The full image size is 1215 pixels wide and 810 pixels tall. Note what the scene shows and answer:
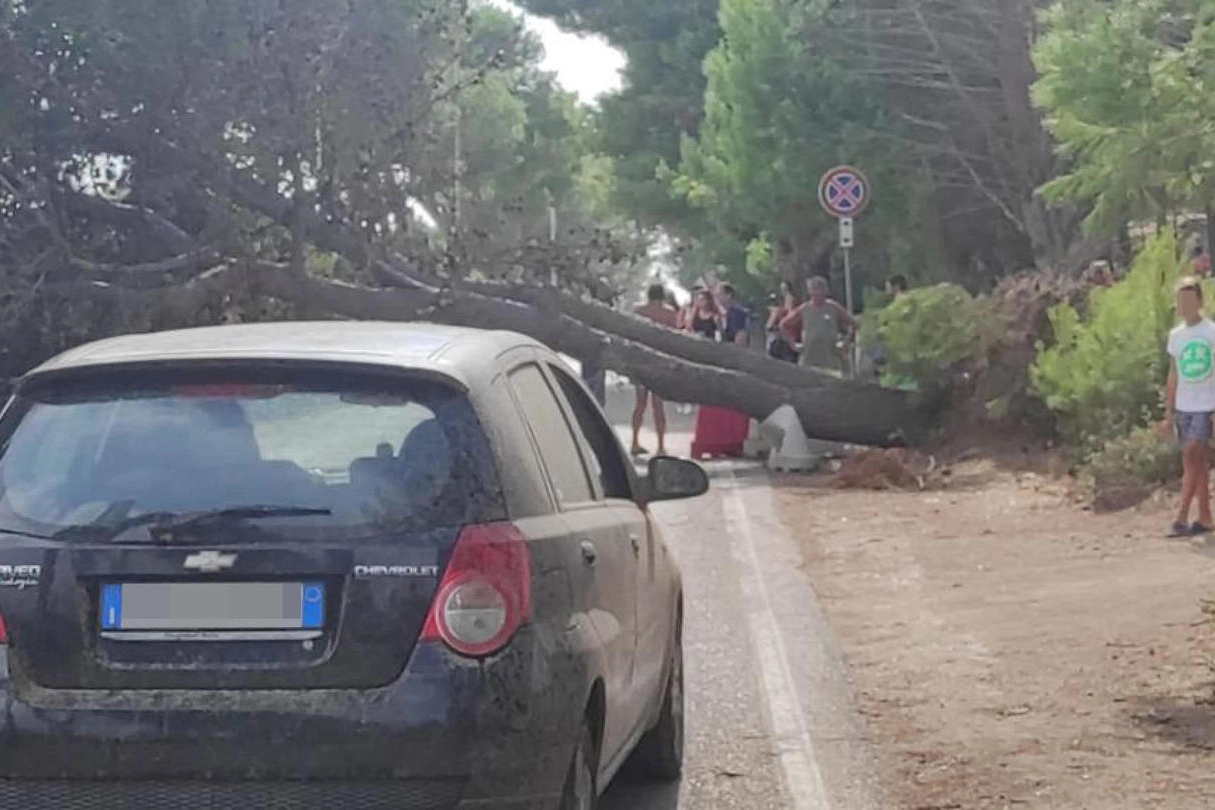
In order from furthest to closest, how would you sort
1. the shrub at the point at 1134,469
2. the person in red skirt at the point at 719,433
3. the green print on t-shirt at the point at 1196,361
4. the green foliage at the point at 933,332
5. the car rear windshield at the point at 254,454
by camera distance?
the person in red skirt at the point at 719,433, the green foliage at the point at 933,332, the shrub at the point at 1134,469, the green print on t-shirt at the point at 1196,361, the car rear windshield at the point at 254,454

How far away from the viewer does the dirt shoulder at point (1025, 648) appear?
7875 millimetres

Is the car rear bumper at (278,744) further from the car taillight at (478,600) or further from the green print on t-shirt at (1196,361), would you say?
the green print on t-shirt at (1196,361)

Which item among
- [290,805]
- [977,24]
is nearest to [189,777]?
[290,805]

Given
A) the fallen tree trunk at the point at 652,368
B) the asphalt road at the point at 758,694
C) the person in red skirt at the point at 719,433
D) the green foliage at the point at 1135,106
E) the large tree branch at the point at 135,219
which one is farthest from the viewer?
the person in red skirt at the point at 719,433

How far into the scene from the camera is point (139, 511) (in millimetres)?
5594

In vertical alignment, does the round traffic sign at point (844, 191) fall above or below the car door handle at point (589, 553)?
above

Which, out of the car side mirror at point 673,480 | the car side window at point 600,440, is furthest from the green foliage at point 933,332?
the car side window at point 600,440

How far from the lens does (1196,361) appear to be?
1327 centimetres

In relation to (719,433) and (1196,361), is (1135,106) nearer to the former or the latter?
(1196,361)

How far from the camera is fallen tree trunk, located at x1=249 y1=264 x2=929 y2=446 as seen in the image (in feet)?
66.7

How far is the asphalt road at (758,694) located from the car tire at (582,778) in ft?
5.15

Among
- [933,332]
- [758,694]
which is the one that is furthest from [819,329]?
[758,694]

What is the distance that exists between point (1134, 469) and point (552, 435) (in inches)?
395

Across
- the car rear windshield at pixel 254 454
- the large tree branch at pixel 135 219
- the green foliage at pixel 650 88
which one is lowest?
the car rear windshield at pixel 254 454
